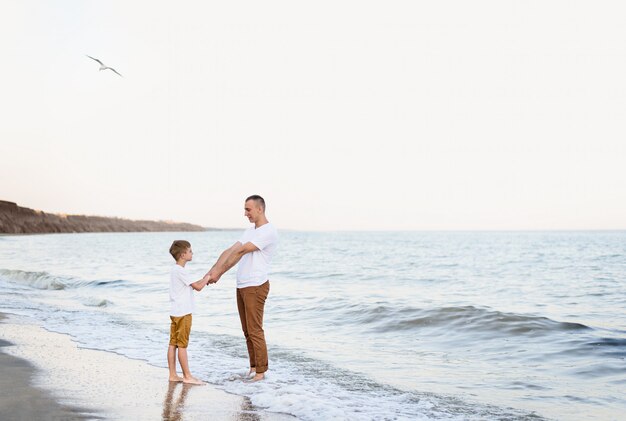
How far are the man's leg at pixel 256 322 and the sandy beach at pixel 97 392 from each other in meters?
0.63

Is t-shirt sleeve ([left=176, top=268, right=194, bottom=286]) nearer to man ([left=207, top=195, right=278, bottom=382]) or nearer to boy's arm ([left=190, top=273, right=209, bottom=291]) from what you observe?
boy's arm ([left=190, top=273, right=209, bottom=291])

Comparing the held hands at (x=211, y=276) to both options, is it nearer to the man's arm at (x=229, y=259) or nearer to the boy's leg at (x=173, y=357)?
the man's arm at (x=229, y=259)

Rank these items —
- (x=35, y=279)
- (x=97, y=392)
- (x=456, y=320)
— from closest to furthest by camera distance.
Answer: (x=97, y=392), (x=456, y=320), (x=35, y=279)

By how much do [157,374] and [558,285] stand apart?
18491 millimetres

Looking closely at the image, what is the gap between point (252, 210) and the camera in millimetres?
6797

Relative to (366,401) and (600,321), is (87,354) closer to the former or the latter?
(366,401)

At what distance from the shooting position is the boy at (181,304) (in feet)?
21.4

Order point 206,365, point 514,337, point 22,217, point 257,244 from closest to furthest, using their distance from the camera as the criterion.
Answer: point 257,244, point 206,365, point 514,337, point 22,217

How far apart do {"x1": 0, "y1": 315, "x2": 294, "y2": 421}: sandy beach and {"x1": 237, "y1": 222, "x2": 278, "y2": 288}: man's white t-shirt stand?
1181 millimetres

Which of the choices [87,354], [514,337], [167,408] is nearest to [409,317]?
[514,337]

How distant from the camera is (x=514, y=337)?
437 inches

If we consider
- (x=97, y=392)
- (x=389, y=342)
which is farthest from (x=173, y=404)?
(x=389, y=342)

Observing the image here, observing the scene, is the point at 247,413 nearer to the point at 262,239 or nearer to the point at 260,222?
the point at 262,239

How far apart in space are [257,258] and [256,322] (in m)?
0.69
